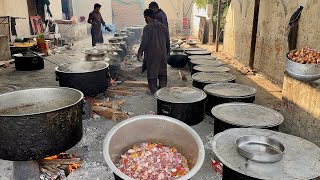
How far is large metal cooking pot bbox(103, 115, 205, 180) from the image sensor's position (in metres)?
2.95

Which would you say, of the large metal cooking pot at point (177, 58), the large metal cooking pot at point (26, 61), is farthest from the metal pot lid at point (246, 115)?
the large metal cooking pot at point (26, 61)

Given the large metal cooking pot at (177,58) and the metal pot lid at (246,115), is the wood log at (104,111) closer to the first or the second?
the metal pot lid at (246,115)

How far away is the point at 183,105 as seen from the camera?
505 centimetres

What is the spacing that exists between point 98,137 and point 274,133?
118 inches

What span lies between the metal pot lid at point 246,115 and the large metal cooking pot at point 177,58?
19.4ft

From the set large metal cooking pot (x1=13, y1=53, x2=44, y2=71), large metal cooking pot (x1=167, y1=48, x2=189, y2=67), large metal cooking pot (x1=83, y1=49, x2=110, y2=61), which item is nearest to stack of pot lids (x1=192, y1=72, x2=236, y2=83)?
large metal cooking pot (x1=83, y1=49, x2=110, y2=61)

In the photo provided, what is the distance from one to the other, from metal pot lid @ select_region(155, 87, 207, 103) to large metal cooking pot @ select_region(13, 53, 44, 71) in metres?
6.46

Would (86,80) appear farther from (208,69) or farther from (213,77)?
(208,69)

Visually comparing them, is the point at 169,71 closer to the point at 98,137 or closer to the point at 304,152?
the point at 98,137

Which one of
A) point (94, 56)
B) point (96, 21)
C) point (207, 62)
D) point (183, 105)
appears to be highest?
point (96, 21)

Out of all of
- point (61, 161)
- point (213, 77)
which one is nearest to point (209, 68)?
point (213, 77)

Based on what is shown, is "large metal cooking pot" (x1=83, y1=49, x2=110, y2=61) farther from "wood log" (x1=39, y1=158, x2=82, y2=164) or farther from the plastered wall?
the plastered wall

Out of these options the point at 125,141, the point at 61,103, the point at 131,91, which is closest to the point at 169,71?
the point at 131,91

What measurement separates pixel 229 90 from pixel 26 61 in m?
7.83
